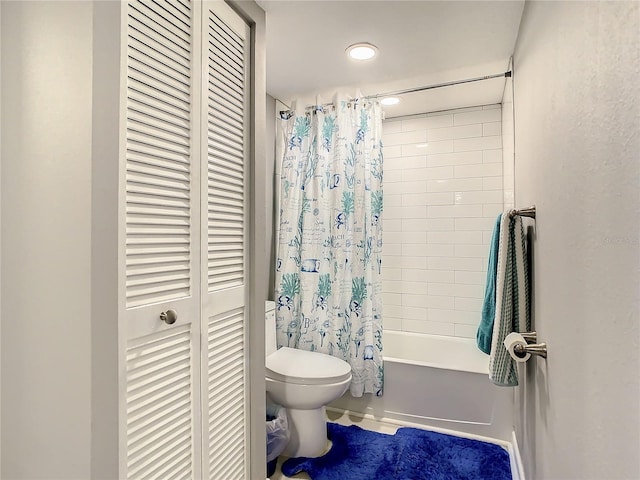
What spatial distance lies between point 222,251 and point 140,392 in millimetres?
563

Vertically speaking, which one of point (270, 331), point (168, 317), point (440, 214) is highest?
point (440, 214)

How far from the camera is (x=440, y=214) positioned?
3084 millimetres

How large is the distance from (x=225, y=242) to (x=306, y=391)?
3.41 ft

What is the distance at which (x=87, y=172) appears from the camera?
91 centimetres

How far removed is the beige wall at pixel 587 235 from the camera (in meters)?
0.62

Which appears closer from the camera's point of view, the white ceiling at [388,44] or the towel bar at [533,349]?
the towel bar at [533,349]

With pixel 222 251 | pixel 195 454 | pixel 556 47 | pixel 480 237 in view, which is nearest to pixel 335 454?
pixel 195 454

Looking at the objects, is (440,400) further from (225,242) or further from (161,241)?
(161,241)

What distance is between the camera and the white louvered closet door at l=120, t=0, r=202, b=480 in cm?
104

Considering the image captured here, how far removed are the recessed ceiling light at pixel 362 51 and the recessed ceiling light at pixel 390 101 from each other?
648 mm

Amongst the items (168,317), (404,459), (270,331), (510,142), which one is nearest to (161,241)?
(168,317)

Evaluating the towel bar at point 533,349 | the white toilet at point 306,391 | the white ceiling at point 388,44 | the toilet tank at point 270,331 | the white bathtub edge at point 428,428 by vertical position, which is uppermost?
the white ceiling at point 388,44

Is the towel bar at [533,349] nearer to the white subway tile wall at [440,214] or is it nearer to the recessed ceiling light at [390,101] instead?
the white subway tile wall at [440,214]

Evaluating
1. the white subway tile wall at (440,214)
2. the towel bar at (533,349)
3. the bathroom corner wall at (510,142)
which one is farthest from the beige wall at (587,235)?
the white subway tile wall at (440,214)
